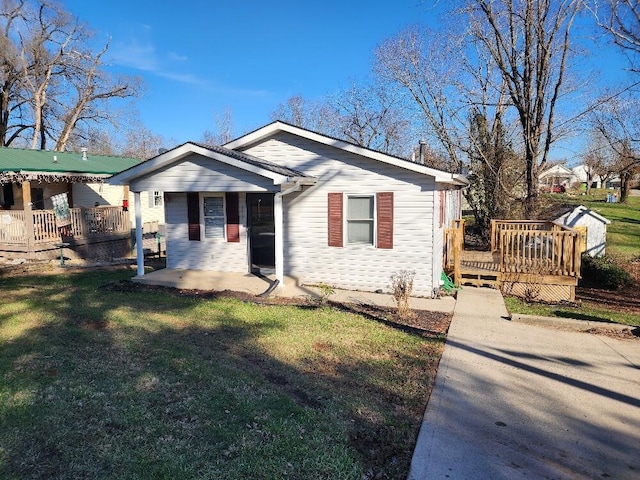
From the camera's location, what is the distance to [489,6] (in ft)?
50.9

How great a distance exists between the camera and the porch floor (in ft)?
30.4

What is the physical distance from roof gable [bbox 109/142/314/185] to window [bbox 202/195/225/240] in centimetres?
153

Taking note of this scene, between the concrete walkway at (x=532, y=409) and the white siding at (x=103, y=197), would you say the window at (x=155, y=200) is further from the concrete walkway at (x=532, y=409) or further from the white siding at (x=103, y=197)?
the concrete walkway at (x=532, y=409)

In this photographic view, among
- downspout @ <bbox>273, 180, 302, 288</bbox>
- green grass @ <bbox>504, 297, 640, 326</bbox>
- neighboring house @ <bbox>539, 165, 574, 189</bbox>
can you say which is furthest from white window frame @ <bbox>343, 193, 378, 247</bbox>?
neighboring house @ <bbox>539, 165, 574, 189</bbox>

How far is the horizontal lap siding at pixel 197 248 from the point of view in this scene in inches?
443

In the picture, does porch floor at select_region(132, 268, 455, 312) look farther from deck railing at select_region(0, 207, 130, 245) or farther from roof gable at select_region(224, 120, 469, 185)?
deck railing at select_region(0, 207, 130, 245)

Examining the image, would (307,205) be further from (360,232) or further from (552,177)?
(552,177)

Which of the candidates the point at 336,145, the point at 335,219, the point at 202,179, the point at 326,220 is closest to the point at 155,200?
the point at 202,179

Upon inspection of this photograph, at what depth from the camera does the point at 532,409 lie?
4559 millimetres

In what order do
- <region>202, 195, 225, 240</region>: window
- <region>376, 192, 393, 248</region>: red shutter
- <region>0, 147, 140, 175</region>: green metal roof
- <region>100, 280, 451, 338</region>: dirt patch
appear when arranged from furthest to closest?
<region>0, 147, 140, 175</region>: green metal roof < <region>202, 195, 225, 240</region>: window < <region>376, 192, 393, 248</region>: red shutter < <region>100, 280, 451, 338</region>: dirt patch

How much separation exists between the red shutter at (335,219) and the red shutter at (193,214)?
3.55m

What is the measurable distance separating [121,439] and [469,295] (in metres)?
8.06

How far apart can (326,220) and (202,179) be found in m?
2.99

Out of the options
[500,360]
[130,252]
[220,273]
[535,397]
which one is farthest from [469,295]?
[130,252]
